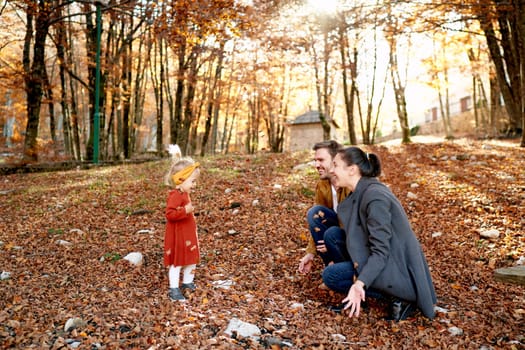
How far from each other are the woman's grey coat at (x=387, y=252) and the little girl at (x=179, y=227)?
1.57 meters

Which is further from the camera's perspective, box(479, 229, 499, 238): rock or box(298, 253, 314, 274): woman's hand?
box(479, 229, 499, 238): rock

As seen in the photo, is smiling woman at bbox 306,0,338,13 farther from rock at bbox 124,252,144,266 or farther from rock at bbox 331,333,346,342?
rock at bbox 331,333,346,342

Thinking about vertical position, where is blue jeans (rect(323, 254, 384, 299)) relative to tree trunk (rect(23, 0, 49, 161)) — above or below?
below

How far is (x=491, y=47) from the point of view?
1205 cm

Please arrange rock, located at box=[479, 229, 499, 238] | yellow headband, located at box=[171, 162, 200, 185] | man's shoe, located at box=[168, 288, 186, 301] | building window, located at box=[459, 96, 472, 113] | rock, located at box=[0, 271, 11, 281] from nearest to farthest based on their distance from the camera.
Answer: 1. man's shoe, located at box=[168, 288, 186, 301]
2. yellow headband, located at box=[171, 162, 200, 185]
3. rock, located at box=[0, 271, 11, 281]
4. rock, located at box=[479, 229, 499, 238]
5. building window, located at box=[459, 96, 472, 113]

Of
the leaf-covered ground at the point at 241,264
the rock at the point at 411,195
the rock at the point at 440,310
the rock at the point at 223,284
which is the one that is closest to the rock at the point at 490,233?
the leaf-covered ground at the point at 241,264

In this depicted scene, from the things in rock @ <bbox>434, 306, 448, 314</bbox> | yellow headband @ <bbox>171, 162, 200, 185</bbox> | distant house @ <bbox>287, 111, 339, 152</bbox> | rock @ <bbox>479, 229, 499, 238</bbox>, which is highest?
Result: distant house @ <bbox>287, 111, 339, 152</bbox>

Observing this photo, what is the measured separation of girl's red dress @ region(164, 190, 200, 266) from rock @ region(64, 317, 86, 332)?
89 centimetres

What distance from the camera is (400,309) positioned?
3100mm

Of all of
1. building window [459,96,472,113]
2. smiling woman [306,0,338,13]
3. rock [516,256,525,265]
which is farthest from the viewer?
building window [459,96,472,113]

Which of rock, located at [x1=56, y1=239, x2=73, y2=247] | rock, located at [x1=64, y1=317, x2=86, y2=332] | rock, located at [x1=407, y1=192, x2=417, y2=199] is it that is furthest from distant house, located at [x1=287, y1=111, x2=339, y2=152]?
rock, located at [x1=64, y1=317, x2=86, y2=332]

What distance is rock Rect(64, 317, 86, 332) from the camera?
9.68 ft

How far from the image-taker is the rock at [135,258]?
4527 mm

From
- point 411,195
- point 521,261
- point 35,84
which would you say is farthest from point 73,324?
point 35,84
